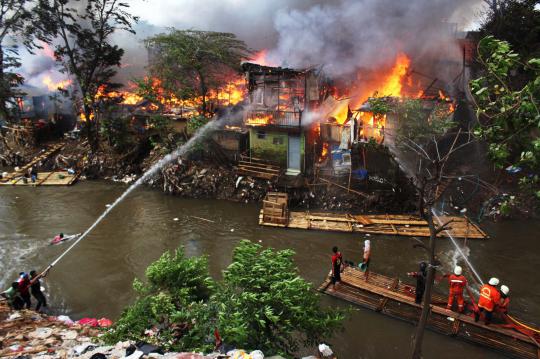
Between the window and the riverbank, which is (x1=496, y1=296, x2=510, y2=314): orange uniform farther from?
the window

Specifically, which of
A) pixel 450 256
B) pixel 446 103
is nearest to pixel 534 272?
pixel 450 256

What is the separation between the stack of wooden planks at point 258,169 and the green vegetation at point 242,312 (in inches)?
517

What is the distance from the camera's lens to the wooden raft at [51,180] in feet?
78.8

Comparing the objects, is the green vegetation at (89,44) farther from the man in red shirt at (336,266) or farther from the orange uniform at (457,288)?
the orange uniform at (457,288)

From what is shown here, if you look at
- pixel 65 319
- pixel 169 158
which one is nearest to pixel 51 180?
pixel 169 158

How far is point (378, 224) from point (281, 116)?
27.7ft

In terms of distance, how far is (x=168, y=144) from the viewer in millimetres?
23797

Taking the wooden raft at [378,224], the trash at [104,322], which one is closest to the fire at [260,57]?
the wooden raft at [378,224]

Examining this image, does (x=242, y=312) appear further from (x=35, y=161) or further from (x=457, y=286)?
(x=35, y=161)

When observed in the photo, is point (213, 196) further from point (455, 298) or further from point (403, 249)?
point (455, 298)

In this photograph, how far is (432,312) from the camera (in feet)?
35.6

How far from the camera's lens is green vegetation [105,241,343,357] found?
6.61m

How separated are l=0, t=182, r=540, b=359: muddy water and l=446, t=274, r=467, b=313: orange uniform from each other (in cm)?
106

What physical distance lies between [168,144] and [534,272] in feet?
67.6
